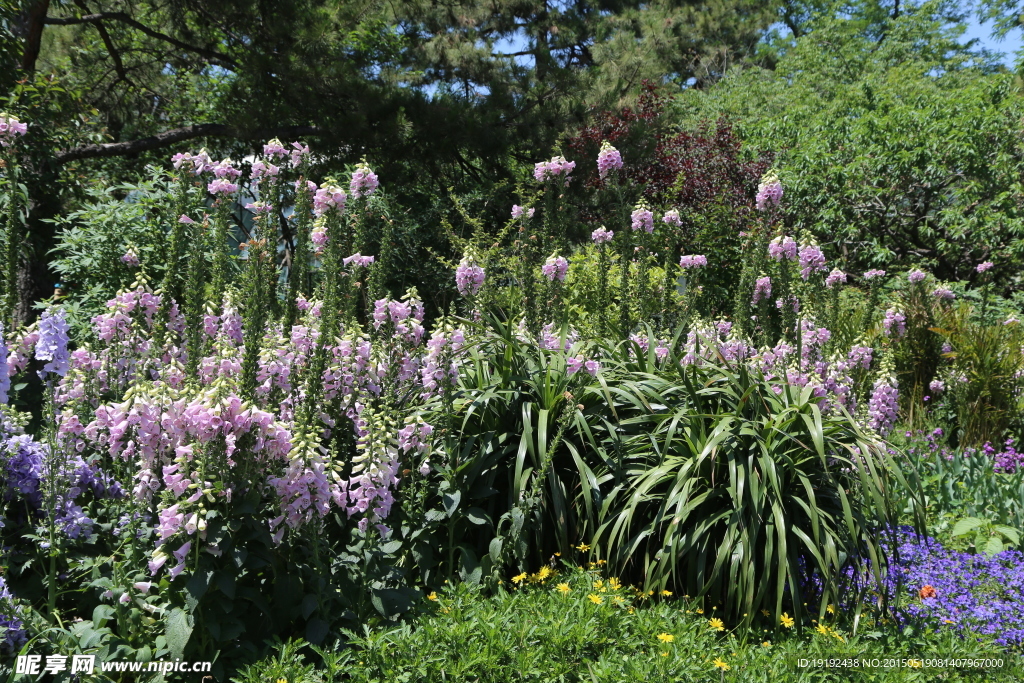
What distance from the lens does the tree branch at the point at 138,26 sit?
27.1ft

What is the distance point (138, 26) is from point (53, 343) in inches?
287

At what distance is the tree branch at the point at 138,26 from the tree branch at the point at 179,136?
2.62 feet

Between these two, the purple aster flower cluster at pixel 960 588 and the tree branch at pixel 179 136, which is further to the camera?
the tree branch at pixel 179 136

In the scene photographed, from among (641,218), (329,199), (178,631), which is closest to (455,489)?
(178,631)

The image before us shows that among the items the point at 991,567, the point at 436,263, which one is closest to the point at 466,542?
the point at 991,567

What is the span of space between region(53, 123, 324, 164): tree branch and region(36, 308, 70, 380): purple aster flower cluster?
6.40 m

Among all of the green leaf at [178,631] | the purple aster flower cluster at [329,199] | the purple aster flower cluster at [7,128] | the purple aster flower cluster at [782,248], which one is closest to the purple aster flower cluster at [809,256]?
the purple aster flower cluster at [782,248]

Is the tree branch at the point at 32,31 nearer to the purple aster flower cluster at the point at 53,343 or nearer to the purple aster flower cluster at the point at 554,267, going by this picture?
the purple aster flower cluster at the point at 53,343

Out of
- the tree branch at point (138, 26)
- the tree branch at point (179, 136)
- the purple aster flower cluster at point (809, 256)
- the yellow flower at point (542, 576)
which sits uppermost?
the tree branch at point (138, 26)

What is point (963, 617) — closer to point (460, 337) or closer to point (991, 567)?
point (991, 567)

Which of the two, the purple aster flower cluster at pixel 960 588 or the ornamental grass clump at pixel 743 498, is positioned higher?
the ornamental grass clump at pixel 743 498

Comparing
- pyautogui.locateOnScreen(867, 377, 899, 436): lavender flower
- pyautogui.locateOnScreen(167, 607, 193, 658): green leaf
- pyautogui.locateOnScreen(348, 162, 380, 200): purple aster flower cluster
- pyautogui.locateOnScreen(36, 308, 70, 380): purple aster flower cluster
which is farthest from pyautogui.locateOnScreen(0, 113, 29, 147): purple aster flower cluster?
pyautogui.locateOnScreen(867, 377, 899, 436): lavender flower

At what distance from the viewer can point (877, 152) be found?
1075 centimetres

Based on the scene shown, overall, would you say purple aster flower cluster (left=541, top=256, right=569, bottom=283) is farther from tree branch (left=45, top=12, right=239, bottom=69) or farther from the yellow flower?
tree branch (left=45, top=12, right=239, bottom=69)
